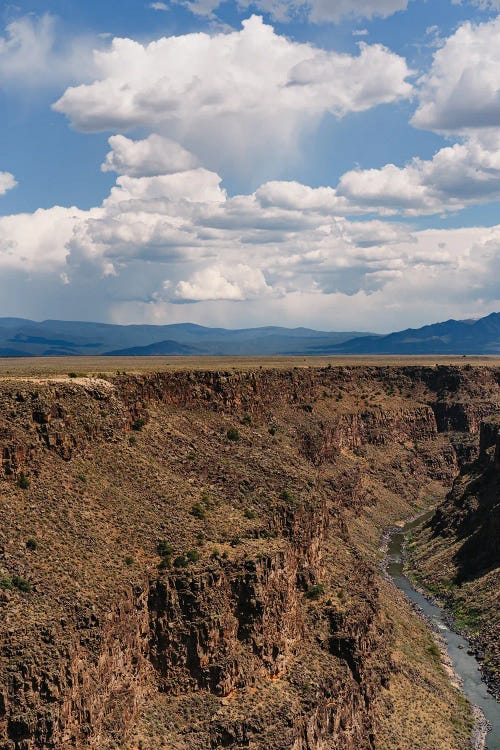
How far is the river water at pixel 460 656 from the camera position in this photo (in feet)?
274

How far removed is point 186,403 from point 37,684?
58246 mm

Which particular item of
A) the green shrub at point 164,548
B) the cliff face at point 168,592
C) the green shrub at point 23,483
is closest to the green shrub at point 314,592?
the cliff face at point 168,592

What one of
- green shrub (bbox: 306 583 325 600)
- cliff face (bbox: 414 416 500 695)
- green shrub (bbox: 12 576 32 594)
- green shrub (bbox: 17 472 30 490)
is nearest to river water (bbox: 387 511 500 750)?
cliff face (bbox: 414 416 500 695)

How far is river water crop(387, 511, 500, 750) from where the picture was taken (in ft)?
274

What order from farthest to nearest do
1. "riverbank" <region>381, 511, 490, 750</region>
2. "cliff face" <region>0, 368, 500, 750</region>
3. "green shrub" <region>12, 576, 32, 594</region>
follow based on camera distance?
"riverbank" <region>381, 511, 490, 750</region> → "green shrub" <region>12, 576, 32, 594</region> → "cliff face" <region>0, 368, 500, 750</region>

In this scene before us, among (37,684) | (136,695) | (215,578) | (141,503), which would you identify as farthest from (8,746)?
(141,503)

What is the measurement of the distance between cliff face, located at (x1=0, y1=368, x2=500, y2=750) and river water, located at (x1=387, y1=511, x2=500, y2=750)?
3997mm

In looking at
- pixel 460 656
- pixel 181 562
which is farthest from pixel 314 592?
pixel 460 656

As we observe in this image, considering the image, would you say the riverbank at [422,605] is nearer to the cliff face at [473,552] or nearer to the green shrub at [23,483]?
the cliff face at [473,552]

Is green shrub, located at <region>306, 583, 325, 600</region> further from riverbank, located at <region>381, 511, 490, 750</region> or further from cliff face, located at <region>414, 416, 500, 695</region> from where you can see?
cliff face, located at <region>414, 416, 500, 695</region>

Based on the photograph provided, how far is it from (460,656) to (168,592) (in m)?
47.6

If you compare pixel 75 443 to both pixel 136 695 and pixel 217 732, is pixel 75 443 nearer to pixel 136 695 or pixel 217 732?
pixel 136 695

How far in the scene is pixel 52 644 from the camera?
56062mm

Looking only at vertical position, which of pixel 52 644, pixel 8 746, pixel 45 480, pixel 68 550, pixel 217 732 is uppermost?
pixel 45 480
